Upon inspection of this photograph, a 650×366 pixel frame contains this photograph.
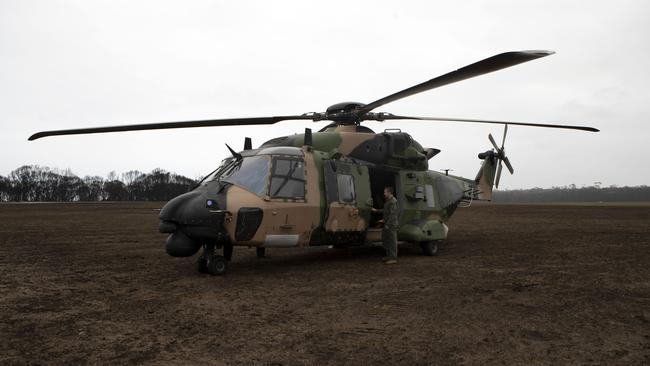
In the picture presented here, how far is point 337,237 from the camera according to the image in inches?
372

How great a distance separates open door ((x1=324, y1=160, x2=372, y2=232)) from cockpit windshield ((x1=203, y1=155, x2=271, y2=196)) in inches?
58.1

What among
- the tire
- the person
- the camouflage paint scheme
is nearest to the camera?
the camouflage paint scheme

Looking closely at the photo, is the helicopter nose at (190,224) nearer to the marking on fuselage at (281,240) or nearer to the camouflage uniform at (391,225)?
the marking on fuselage at (281,240)

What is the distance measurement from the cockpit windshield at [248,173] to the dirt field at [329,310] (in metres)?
1.63

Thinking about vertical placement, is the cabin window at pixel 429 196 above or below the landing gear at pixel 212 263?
above

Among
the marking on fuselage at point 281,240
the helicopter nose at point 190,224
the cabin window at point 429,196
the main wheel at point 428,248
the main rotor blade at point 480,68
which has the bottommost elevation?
the main wheel at point 428,248

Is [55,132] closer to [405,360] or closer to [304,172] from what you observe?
[304,172]

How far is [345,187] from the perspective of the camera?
9.73 m

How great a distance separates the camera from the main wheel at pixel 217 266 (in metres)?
7.97

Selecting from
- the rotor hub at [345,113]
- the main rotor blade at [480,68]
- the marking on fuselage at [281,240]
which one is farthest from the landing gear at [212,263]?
the main rotor blade at [480,68]

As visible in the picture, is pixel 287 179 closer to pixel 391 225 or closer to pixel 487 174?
pixel 391 225

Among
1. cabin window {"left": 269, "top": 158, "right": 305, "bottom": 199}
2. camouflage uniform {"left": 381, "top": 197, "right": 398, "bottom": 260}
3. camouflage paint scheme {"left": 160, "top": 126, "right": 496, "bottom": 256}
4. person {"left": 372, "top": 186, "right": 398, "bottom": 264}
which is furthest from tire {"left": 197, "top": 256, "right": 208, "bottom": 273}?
camouflage uniform {"left": 381, "top": 197, "right": 398, "bottom": 260}

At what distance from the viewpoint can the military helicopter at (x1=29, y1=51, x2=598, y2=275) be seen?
7516 mm

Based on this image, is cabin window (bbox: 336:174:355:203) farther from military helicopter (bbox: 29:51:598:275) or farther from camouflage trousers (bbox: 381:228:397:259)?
camouflage trousers (bbox: 381:228:397:259)
